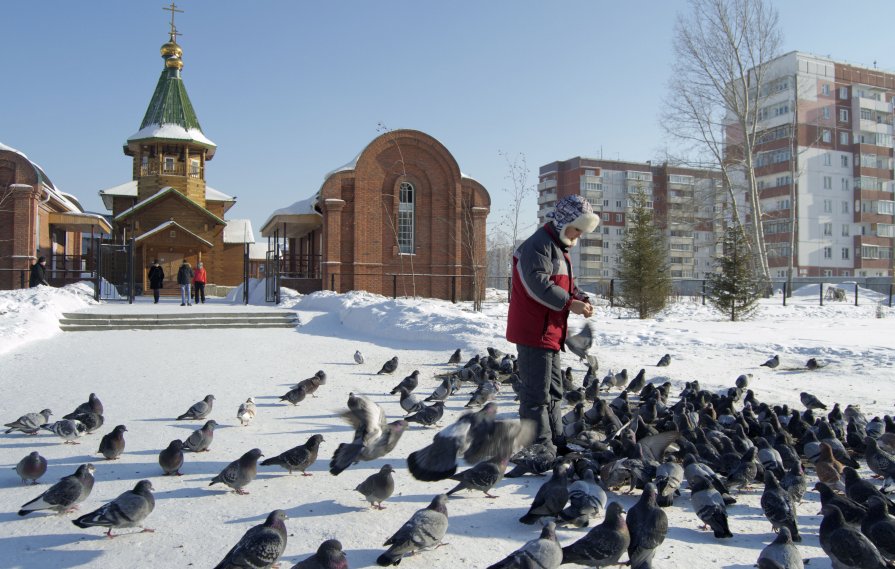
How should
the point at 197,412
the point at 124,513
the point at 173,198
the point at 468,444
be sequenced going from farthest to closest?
the point at 173,198, the point at 197,412, the point at 468,444, the point at 124,513

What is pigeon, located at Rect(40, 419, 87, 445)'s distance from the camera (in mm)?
5672

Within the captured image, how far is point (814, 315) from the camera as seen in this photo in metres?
22.6

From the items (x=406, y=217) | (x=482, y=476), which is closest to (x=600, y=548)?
(x=482, y=476)

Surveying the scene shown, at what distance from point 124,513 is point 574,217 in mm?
3763

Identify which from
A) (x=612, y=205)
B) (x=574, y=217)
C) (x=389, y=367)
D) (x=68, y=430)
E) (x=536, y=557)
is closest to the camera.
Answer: (x=536, y=557)

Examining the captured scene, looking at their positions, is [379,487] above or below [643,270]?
below

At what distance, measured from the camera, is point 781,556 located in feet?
10.3

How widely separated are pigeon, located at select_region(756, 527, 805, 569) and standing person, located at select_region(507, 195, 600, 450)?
2041 mm

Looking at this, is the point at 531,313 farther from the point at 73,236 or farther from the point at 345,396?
the point at 73,236

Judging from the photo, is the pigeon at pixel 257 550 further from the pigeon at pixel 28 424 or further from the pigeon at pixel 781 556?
the pigeon at pixel 28 424

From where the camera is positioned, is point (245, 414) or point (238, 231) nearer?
point (245, 414)

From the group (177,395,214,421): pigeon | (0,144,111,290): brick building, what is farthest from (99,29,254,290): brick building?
(177,395,214,421): pigeon

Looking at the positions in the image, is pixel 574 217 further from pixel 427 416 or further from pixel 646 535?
pixel 427 416

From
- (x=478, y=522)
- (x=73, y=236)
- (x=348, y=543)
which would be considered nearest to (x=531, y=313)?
(x=478, y=522)
